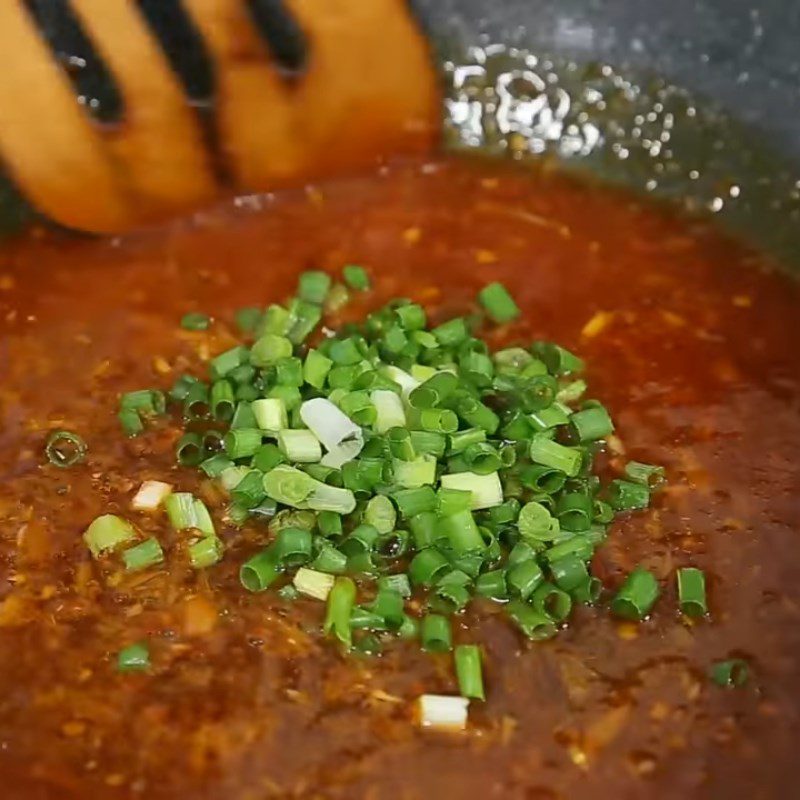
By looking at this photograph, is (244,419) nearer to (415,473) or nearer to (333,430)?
(333,430)

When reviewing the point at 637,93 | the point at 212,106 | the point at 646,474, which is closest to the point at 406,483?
the point at 646,474

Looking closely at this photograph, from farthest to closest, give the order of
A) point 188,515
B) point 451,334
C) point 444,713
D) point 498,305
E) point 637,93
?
point 637,93, point 498,305, point 451,334, point 188,515, point 444,713

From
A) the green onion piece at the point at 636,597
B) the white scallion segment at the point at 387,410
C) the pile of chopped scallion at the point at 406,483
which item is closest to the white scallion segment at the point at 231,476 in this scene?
the pile of chopped scallion at the point at 406,483

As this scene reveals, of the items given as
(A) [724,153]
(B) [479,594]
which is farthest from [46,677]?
(A) [724,153]

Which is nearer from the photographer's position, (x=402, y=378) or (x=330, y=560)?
(x=330, y=560)

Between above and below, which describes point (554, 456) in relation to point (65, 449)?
below

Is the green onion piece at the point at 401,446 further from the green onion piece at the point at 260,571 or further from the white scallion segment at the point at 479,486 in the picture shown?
the green onion piece at the point at 260,571

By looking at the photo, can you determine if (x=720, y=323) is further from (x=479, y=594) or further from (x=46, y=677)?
(x=46, y=677)

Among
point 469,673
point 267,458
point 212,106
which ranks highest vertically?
point 212,106
